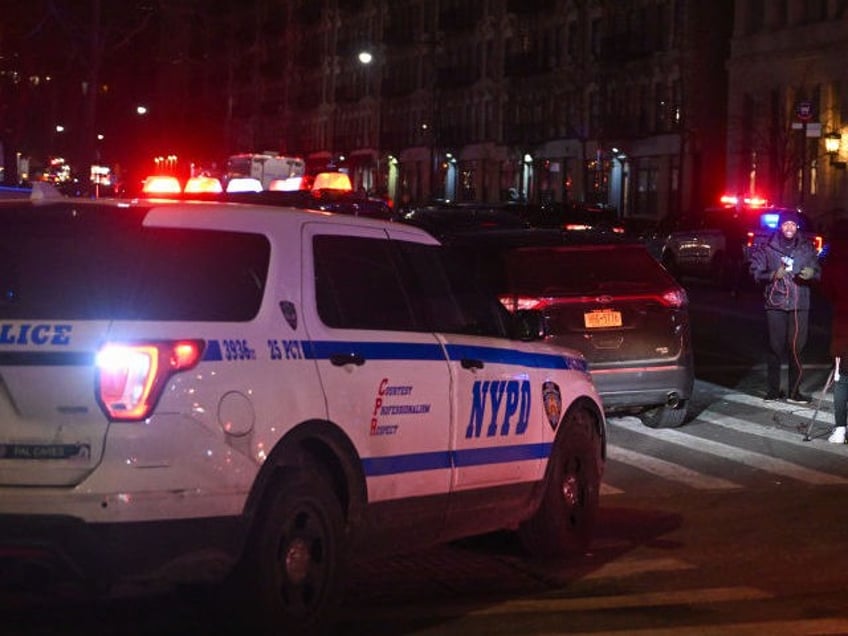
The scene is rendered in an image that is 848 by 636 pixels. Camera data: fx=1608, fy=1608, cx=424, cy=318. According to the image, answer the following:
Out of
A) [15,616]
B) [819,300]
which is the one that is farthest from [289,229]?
[819,300]

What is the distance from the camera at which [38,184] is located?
724cm

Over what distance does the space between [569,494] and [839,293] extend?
505cm

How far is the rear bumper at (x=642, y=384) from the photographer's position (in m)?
13.1

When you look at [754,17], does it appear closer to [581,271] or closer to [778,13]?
[778,13]

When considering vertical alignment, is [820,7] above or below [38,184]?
above

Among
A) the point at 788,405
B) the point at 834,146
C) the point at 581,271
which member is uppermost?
the point at 834,146

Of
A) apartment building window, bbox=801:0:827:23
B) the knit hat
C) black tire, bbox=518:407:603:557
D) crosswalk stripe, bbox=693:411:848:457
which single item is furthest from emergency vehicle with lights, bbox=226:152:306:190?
black tire, bbox=518:407:603:557

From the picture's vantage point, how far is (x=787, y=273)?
1560 centimetres

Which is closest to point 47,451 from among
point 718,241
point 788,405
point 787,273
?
point 787,273

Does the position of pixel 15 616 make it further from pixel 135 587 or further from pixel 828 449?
pixel 828 449

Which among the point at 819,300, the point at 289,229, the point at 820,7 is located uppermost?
the point at 820,7

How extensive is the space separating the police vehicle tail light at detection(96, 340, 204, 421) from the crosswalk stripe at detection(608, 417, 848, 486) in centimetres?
688

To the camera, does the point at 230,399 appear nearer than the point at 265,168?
Yes

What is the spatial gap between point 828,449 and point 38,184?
7975 mm
